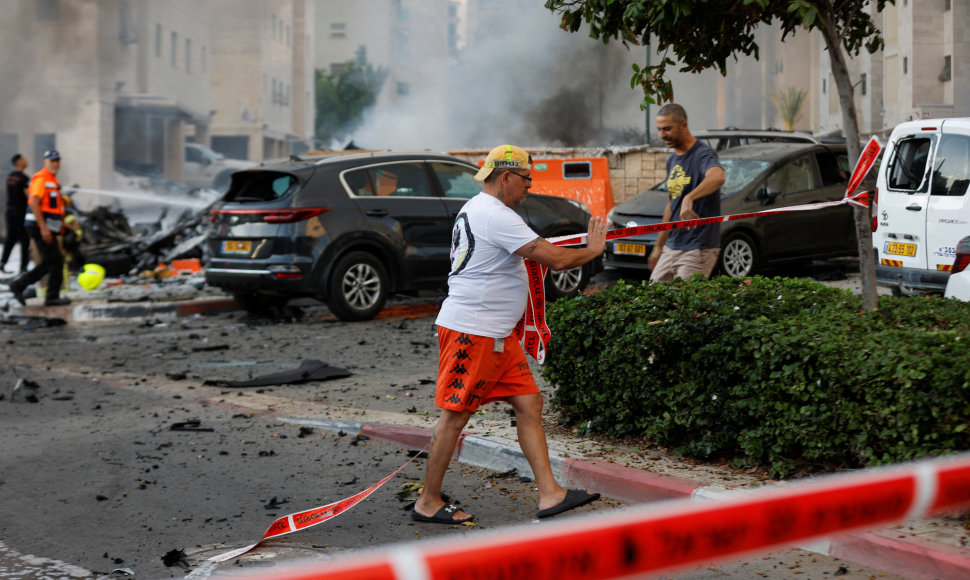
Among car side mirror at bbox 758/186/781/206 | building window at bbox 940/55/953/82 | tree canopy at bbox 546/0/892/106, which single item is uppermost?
building window at bbox 940/55/953/82

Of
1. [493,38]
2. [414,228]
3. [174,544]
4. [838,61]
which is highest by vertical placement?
[493,38]

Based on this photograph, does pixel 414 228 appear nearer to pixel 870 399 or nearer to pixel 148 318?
pixel 148 318

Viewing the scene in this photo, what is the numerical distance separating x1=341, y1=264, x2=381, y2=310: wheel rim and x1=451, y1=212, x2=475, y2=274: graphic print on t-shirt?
636 centimetres

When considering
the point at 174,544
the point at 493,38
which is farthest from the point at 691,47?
the point at 493,38

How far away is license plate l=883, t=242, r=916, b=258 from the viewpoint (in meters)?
9.77

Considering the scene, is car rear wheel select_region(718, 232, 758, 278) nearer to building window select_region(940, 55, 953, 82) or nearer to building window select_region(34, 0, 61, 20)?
building window select_region(940, 55, 953, 82)

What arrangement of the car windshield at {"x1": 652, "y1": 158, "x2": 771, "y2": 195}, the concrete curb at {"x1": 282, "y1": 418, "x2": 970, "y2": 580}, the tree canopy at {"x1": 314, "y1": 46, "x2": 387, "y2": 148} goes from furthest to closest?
the tree canopy at {"x1": 314, "y1": 46, "x2": 387, "y2": 148} < the car windshield at {"x1": 652, "y1": 158, "x2": 771, "y2": 195} < the concrete curb at {"x1": 282, "y1": 418, "x2": 970, "y2": 580}

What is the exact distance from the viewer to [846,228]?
13492mm

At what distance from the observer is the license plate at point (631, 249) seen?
12.4 metres

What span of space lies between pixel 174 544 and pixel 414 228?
7.21 meters

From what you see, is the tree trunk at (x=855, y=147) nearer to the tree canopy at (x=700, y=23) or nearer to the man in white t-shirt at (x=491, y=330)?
the tree canopy at (x=700, y=23)

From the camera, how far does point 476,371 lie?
4.57 m

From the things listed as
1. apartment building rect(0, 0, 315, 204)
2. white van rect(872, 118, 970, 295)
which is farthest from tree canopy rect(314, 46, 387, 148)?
white van rect(872, 118, 970, 295)

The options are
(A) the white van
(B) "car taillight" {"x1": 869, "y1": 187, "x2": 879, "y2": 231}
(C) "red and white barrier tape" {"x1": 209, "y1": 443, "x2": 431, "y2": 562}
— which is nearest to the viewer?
(C) "red and white barrier tape" {"x1": 209, "y1": 443, "x2": 431, "y2": 562}
